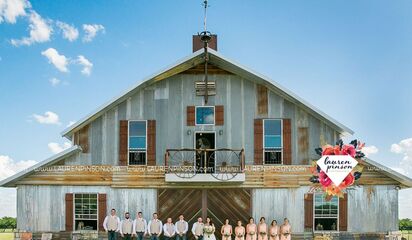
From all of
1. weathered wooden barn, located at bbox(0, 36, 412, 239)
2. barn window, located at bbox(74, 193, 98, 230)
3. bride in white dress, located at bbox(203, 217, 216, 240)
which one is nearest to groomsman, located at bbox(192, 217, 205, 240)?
bride in white dress, located at bbox(203, 217, 216, 240)

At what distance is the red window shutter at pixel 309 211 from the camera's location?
20900 mm

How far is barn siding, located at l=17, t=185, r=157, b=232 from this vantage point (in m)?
21.0

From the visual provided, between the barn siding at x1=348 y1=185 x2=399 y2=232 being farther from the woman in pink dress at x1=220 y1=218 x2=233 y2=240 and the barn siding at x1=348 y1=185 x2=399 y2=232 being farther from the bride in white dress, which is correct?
the bride in white dress

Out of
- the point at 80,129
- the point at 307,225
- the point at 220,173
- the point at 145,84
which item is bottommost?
the point at 307,225

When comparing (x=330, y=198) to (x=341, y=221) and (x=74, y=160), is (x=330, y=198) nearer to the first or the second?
(x=341, y=221)

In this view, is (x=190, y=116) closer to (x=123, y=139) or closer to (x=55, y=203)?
(x=123, y=139)

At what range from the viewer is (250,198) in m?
21.1

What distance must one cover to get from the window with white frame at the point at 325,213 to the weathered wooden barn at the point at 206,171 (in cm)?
4

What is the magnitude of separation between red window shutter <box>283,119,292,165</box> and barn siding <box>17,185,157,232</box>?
522cm

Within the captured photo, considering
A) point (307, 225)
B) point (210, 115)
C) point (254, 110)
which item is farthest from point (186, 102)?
point (307, 225)

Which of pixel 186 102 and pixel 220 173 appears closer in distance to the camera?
pixel 220 173

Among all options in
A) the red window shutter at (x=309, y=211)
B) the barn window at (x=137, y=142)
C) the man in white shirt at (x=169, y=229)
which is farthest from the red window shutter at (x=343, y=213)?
the barn window at (x=137, y=142)

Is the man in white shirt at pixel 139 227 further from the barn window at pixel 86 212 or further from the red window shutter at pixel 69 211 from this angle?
the red window shutter at pixel 69 211

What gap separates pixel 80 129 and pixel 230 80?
6174 millimetres
